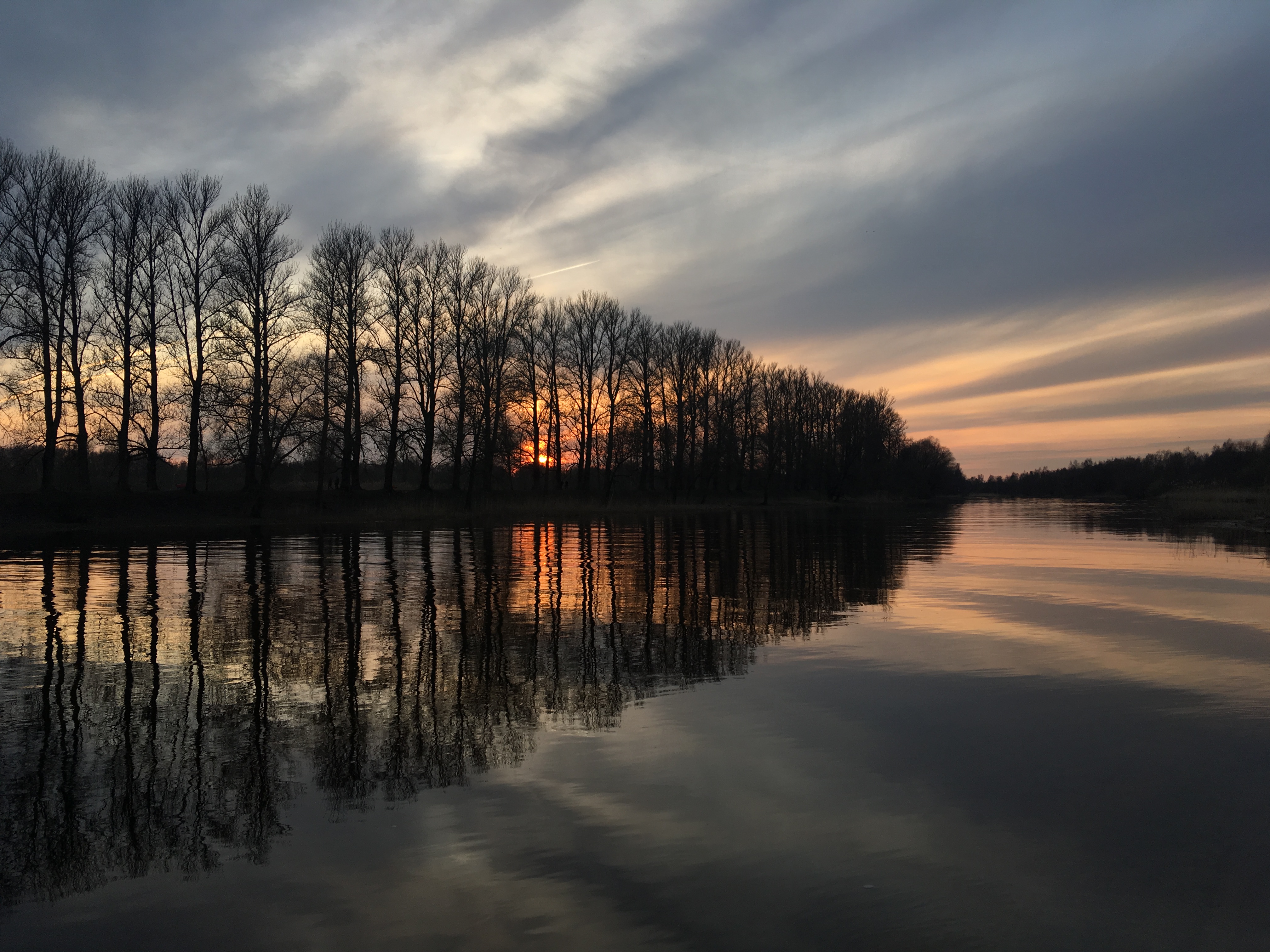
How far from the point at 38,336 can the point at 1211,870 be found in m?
47.1

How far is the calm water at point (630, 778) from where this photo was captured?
13.8 ft

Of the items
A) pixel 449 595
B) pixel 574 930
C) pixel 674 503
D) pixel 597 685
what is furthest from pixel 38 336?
pixel 674 503

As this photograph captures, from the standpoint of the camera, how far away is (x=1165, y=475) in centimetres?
12700

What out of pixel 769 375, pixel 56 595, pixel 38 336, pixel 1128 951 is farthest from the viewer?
pixel 769 375

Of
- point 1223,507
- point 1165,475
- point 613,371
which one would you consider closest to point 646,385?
point 613,371

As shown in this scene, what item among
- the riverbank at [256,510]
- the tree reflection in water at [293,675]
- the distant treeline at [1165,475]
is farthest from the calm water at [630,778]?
the distant treeline at [1165,475]

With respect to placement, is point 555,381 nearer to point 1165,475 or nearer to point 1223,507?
point 1223,507

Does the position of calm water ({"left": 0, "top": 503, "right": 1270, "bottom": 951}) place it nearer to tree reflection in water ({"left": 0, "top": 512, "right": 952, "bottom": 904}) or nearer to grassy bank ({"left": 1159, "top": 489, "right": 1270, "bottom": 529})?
tree reflection in water ({"left": 0, "top": 512, "right": 952, "bottom": 904})

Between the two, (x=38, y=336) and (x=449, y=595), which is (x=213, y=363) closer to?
(x=38, y=336)

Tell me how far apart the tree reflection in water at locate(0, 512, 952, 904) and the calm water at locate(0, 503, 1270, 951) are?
0.05 m

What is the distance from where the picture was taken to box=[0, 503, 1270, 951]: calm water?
4.22 metres

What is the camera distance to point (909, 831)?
5.23 m

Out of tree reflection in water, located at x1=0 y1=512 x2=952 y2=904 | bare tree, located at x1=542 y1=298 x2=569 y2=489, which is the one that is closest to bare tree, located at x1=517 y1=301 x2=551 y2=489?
bare tree, located at x1=542 y1=298 x2=569 y2=489

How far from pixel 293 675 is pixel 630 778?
4.87 m
